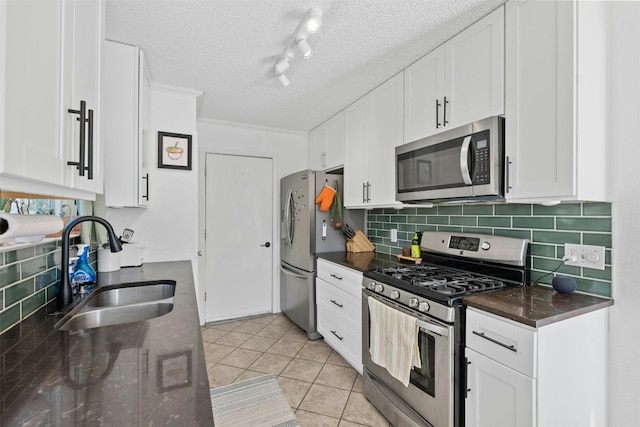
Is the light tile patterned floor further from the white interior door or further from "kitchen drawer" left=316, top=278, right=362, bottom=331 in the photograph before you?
"kitchen drawer" left=316, top=278, right=362, bottom=331

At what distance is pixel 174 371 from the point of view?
76 cm

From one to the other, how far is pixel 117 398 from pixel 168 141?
7.36 ft

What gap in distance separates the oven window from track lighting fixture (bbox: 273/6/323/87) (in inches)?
67.1

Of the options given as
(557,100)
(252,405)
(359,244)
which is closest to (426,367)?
(252,405)

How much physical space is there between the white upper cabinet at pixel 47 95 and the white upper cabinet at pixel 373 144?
6.13ft

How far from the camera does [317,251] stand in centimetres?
299

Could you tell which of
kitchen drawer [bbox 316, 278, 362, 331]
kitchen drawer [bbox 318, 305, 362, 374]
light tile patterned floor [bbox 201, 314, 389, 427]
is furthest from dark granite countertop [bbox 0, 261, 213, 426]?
kitchen drawer [bbox 318, 305, 362, 374]

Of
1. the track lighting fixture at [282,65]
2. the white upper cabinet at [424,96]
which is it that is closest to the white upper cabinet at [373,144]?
the white upper cabinet at [424,96]

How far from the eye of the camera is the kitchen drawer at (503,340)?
115 cm

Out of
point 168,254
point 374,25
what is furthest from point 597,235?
point 168,254

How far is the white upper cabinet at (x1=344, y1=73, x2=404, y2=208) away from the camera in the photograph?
7.50ft

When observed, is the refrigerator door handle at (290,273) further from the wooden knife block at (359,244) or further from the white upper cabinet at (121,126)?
the white upper cabinet at (121,126)

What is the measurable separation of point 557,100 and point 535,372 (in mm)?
1150

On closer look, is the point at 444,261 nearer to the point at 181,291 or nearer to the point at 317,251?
the point at 317,251
